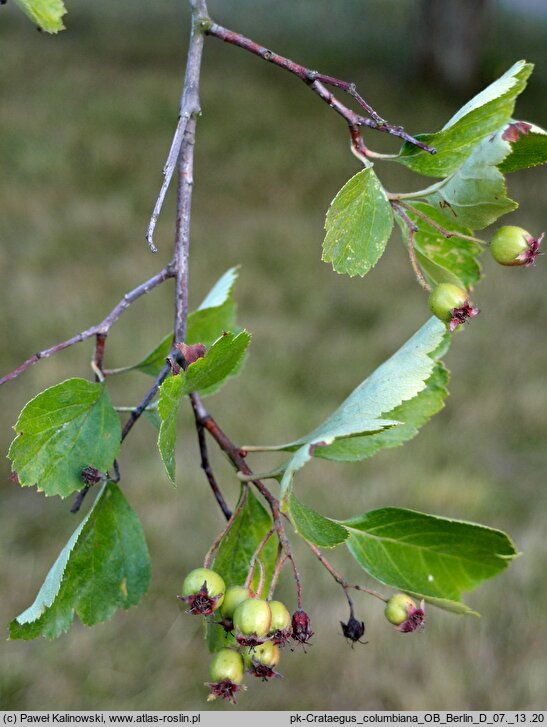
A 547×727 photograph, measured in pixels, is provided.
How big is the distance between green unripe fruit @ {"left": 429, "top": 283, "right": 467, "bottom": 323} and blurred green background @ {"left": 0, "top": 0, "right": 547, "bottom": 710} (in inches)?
55.3

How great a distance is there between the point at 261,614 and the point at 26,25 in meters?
5.13

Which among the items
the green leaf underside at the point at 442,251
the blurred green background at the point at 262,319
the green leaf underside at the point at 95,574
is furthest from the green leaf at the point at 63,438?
the blurred green background at the point at 262,319

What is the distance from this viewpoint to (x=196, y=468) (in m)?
2.47

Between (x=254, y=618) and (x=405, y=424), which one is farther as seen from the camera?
(x=405, y=424)

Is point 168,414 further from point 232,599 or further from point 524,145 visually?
point 524,145

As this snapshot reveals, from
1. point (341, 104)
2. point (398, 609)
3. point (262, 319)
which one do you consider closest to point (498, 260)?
point (341, 104)

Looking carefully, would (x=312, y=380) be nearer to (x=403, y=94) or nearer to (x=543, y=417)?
(x=543, y=417)

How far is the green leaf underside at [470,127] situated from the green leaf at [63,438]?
0.27 meters

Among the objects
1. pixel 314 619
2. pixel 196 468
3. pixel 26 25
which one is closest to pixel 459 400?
pixel 196 468

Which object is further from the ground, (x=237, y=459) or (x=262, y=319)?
(x=262, y=319)

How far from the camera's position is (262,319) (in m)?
3.23

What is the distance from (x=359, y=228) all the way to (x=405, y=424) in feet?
0.56

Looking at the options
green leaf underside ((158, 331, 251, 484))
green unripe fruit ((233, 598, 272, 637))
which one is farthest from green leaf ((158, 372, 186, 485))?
green unripe fruit ((233, 598, 272, 637))

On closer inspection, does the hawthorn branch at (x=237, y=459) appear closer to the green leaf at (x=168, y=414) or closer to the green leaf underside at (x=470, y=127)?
the green leaf at (x=168, y=414)
